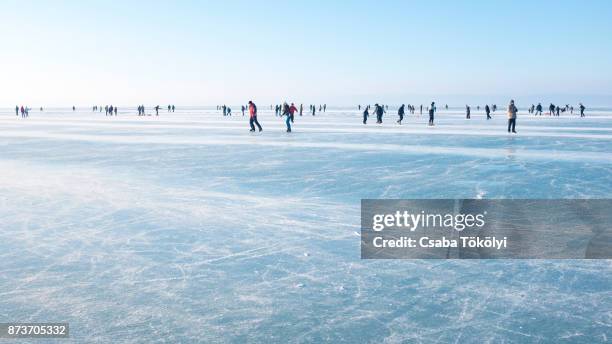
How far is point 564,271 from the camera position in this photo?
11.9 ft

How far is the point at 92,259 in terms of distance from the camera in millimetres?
3971

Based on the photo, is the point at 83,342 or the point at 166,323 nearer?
the point at 83,342

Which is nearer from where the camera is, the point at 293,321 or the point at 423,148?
the point at 293,321

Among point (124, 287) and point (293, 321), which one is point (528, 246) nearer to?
point (293, 321)

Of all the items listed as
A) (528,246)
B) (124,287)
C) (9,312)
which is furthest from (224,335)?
(528,246)

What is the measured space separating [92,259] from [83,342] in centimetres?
150

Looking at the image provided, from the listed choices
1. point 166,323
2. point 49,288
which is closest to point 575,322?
point 166,323

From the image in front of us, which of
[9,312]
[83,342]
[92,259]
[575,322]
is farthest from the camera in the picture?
[92,259]

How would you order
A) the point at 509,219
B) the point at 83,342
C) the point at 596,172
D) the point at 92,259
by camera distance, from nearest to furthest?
1. the point at 83,342
2. the point at 92,259
3. the point at 509,219
4. the point at 596,172

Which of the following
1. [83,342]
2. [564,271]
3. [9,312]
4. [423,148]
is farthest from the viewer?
[423,148]

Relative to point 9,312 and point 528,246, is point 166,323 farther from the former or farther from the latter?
point 528,246

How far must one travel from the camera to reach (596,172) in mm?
8297

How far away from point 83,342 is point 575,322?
2.80 m

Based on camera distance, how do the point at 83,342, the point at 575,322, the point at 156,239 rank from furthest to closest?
the point at 156,239 → the point at 575,322 → the point at 83,342
